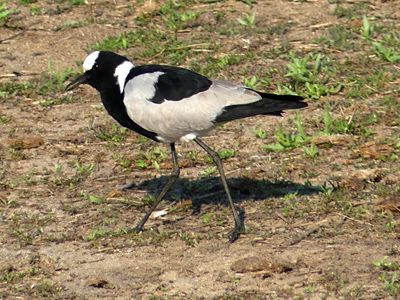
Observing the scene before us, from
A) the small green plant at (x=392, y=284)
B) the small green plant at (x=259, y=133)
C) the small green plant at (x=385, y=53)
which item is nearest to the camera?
the small green plant at (x=392, y=284)

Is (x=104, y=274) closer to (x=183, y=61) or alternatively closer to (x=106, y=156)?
(x=106, y=156)

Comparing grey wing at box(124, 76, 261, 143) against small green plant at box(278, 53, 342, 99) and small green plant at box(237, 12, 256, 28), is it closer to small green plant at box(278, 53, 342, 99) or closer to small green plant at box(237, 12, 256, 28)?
small green plant at box(278, 53, 342, 99)

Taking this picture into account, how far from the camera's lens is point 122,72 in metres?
5.88

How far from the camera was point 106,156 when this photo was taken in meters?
6.84

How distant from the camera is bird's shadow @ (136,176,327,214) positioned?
598 cm

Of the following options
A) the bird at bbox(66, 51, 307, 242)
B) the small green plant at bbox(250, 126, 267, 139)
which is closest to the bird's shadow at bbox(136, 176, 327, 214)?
the bird at bbox(66, 51, 307, 242)

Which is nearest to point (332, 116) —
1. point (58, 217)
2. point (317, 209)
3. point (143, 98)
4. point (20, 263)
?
point (317, 209)

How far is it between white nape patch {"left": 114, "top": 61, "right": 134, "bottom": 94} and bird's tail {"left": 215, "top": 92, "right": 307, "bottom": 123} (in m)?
0.83

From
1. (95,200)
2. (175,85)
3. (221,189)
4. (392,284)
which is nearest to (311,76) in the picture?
(221,189)

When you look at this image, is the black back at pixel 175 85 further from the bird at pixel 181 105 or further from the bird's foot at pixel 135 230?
the bird's foot at pixel 135 230

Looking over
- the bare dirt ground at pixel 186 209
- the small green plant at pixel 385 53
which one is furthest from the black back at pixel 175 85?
the small green plant at pixel 385 53

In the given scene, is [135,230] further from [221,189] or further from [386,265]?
[386,265]

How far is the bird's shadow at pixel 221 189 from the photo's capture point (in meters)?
5.98

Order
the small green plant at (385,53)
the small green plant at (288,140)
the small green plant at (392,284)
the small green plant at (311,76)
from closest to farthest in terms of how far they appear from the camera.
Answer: the small green plant at (392,284)
the small green plant at (288,140)
the small green plant at (311,76)
the small green plant at (385,53)
